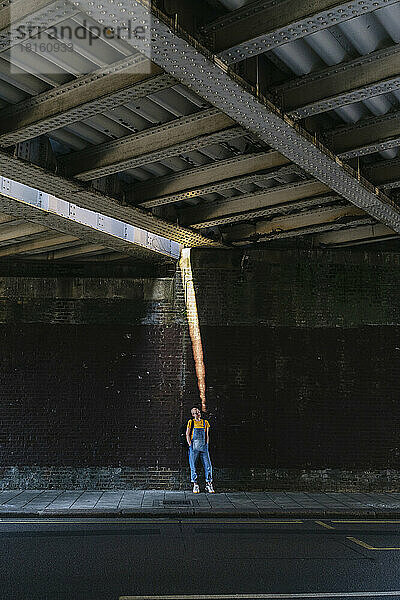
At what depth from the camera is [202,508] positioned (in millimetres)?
11508

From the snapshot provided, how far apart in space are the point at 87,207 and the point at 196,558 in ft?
18.6

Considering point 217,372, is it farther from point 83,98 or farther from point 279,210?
point 83,98

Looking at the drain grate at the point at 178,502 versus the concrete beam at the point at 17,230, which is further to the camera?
the concrete beam at the point at 17,230

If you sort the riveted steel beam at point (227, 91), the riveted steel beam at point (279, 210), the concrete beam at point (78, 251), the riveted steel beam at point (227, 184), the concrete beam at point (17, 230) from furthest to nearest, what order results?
the concrete beam at point (78, 251) → the concrete beam at point (17, 230) → the riveted steel beam at point (279, 210) → the riveted steel beam at point (227, 184) → the riveted steel beam at point (227, 91)

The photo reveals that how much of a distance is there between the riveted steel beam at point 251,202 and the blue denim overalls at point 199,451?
4.38 metres

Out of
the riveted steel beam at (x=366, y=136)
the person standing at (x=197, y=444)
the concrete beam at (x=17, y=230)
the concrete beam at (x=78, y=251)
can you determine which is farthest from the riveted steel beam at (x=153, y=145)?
the person standing at (x=197, y=444)

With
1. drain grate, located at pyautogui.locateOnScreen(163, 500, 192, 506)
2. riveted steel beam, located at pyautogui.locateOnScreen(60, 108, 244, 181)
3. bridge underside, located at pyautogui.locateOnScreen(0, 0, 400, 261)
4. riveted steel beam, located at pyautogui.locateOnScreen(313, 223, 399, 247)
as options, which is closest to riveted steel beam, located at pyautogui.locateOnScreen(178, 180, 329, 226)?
bridge underside, located at pyautogui.locateOnScreen(0, 0, 400, 261)

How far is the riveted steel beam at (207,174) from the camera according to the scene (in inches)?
368

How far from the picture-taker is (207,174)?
10000mm

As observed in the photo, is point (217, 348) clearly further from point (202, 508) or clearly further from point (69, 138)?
point (69, 138)

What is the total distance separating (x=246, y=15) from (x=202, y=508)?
8.45m

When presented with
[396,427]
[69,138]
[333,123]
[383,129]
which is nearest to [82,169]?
[69,138]

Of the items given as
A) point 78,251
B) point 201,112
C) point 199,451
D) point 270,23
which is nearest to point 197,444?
point 199,451

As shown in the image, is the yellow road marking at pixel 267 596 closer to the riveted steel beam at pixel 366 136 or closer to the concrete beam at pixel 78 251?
the riveted steel beam at pixel 366 136
